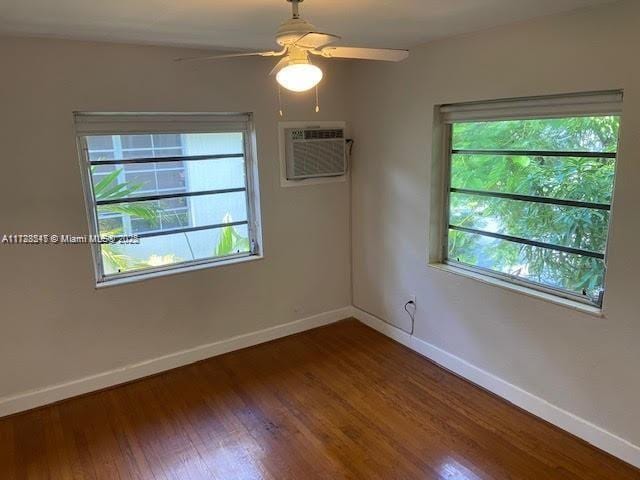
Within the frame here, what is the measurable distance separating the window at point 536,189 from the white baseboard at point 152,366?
1.45 meters

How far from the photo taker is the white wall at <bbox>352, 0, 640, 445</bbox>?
234 cm

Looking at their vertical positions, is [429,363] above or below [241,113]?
below

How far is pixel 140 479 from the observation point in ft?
8.09

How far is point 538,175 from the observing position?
2811 mm

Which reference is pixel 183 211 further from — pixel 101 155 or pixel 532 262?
pixel 532 262

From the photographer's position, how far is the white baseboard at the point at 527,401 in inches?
99.0

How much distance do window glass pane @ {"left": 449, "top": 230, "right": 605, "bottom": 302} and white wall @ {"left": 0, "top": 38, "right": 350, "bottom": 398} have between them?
129 centimetres

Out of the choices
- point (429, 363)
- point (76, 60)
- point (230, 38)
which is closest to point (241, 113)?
point (230, 38)

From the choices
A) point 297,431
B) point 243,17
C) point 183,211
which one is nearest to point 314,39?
point 243,17

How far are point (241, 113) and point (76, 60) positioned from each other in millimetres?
1132

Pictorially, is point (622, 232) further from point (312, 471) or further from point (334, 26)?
point (312, 471)

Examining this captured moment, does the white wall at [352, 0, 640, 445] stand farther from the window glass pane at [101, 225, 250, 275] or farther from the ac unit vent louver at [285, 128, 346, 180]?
the window glass pane at [101, 225, 250, 275]

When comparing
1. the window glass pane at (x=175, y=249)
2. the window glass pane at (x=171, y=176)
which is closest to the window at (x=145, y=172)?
the window glass pane at (x=171, y=176)

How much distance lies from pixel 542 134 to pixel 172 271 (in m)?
2.64
